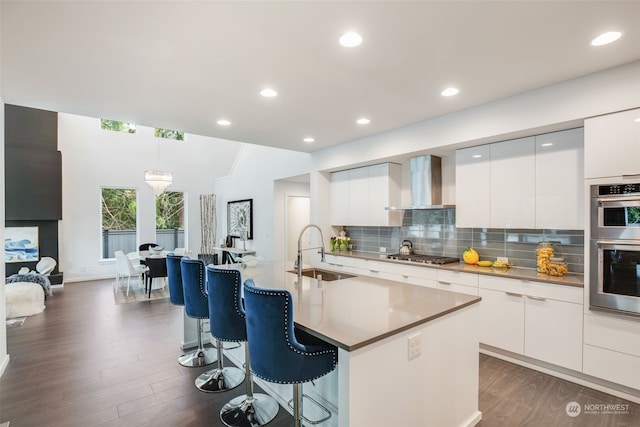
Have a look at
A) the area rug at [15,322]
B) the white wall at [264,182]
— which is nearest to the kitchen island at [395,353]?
the white wall at [264,182]

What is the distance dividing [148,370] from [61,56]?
2.82 metres

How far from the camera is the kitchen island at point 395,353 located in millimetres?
1525

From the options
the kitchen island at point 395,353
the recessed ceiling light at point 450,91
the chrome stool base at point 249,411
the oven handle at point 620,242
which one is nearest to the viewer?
the kitchen island at point 395,353

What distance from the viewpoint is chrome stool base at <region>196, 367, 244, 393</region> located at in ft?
9.01

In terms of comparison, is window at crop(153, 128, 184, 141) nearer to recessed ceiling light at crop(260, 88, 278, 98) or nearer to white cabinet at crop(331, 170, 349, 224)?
white cabinet at crop(331, 170, 349, 224)

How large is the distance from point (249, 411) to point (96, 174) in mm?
7732

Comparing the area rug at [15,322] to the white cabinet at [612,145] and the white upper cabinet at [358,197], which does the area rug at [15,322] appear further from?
the white cabinet at [612,145]

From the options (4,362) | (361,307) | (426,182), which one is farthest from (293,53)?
(4,362)

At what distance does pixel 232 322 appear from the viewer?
2.35 m

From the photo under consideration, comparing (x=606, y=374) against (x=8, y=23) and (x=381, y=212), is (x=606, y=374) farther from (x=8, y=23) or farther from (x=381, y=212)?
(x=8, y=23)

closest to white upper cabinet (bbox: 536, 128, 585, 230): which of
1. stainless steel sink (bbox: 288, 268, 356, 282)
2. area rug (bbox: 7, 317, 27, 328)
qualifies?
stainless steel sink (bbox: 288, 268, 356, 282)

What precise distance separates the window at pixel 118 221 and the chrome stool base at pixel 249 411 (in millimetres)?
7222

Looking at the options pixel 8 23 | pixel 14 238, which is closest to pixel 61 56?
pixel 8 23

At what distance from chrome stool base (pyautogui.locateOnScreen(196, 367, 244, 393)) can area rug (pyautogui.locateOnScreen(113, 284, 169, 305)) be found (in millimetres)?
3572
